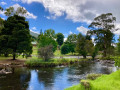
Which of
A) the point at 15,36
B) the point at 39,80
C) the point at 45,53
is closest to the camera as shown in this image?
the point at 39,80

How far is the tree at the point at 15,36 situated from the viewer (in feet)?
137

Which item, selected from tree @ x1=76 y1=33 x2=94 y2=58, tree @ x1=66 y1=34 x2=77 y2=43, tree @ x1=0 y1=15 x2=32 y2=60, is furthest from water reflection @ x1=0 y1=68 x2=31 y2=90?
tree @ x1=66 y1=34 x2=77 y2=43

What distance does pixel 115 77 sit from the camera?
39.2ft

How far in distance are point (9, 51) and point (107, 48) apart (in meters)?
46.5

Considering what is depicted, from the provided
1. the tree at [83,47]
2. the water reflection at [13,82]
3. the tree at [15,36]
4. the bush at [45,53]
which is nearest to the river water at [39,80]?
the water reflection at [13,82]

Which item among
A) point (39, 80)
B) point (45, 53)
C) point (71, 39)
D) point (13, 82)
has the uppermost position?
point (71, 39)

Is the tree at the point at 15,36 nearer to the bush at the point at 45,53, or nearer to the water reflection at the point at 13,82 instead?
the bush at the point at 45,53

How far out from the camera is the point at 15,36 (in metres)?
42.2

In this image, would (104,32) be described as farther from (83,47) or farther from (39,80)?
(39,80)

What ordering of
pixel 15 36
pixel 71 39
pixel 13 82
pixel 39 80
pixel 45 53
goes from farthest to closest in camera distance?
pixel 71 39 → pixel 15 36 → pixel 45 53 → pixel 39 80 → pixel 13 82

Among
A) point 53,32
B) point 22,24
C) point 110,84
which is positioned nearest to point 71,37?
point 53,32

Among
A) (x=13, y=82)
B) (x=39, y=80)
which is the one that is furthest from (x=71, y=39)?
(x=13, y=82)

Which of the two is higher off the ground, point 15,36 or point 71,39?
point 71,39

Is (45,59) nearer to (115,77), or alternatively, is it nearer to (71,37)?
(115,77)
